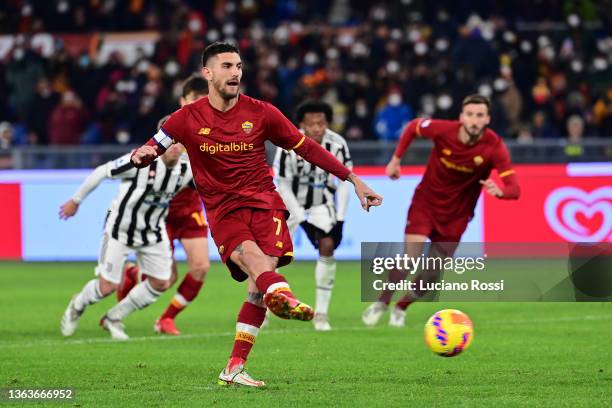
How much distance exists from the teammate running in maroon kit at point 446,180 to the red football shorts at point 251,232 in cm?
413

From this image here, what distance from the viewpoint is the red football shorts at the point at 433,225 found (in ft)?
42.3

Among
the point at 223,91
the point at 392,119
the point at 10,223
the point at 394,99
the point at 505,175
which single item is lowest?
the point at 505,175

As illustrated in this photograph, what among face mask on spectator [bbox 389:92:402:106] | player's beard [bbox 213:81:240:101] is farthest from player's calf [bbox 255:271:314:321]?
face mask on spectator [bbox 389:92:402:106]

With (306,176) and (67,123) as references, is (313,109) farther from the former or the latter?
(67,123)

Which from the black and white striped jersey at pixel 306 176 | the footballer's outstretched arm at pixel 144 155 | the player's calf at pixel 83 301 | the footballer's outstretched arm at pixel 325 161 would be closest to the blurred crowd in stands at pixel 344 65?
the black and white striped jersey at pixel 306 176

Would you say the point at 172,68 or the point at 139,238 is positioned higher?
the point at 172,68

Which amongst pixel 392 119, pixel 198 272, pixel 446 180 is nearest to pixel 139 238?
pixel 198 272

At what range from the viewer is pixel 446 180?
12.9 meters

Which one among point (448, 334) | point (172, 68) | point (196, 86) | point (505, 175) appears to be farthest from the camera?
point (172, 68)

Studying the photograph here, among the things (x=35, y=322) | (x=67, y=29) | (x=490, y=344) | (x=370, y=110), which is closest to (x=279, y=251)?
(x=490, y=344)

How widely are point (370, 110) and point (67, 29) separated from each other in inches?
314

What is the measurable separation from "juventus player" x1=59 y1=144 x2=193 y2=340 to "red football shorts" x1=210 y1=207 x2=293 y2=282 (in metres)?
3.27

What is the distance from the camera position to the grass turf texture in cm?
816

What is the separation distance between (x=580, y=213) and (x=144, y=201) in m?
7.68
